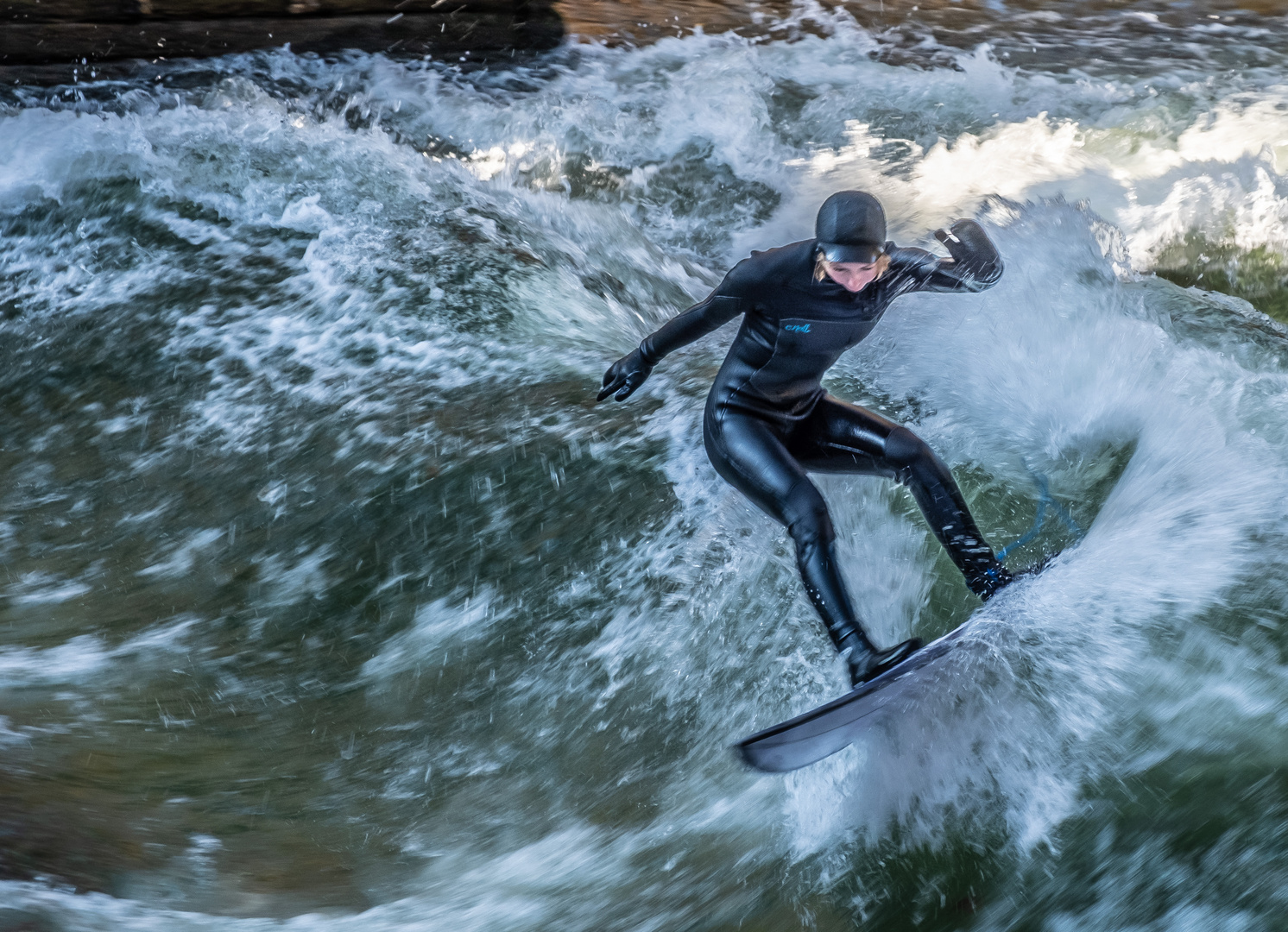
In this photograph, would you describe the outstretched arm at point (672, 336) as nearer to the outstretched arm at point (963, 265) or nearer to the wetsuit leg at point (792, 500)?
the wetsuit leg at point (792, 500)

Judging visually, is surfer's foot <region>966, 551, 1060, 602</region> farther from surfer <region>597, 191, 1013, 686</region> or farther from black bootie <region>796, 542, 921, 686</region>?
black bootie <region>796, 542, 921, 686</region>

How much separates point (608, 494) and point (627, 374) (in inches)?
34.3

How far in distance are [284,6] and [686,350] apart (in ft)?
13.2

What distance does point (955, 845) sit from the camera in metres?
2.56

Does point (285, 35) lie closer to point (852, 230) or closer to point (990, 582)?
point (852, 230)

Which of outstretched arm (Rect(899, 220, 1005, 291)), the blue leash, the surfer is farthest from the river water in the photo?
outstretched arm (Rect(899, 220, 1005, 291))

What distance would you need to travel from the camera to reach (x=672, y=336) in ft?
9.09

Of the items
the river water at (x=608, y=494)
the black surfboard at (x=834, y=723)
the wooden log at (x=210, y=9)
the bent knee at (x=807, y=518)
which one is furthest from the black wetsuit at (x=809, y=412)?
the wooden log at (x=210, y=9)

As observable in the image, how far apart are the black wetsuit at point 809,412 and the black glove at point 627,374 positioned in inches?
1.2

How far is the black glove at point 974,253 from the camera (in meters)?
2.68

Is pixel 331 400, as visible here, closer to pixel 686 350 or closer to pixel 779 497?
pixel 686 350

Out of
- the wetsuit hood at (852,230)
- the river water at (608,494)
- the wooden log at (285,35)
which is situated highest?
the wooden log at (285,35)

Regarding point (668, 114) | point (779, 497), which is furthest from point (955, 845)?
point (668, 114)

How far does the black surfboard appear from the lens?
7.50 ft
